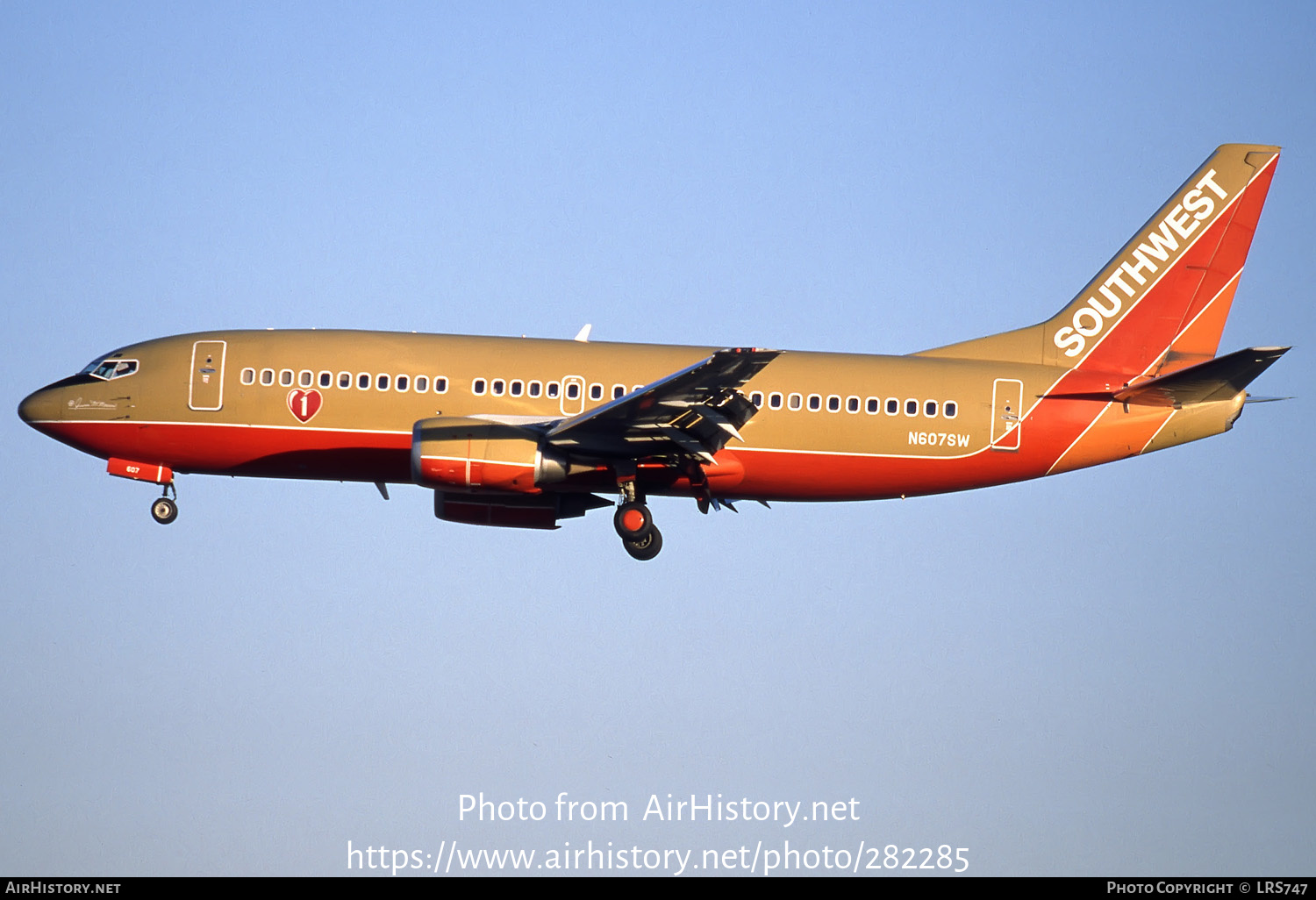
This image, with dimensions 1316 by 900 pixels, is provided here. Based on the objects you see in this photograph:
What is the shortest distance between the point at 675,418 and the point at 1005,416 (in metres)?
7.76

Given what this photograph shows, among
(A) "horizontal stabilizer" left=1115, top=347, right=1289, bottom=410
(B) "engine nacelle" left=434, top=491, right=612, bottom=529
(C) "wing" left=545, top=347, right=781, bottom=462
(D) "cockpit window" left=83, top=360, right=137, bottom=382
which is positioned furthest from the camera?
(B) "engine nacelle" left=434, top=491, right=612, bottom=529

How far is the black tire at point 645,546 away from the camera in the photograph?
35312mm

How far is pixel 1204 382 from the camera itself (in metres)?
34.3

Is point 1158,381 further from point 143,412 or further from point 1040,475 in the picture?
point 143,412

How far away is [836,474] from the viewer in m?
35.5

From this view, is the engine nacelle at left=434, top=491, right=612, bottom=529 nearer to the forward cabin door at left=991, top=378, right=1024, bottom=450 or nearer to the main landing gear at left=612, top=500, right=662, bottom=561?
the main landing gear at left=612, top=500, right=662, bottom=561

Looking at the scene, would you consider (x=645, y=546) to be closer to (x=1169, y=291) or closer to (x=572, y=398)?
(x=572, y=398)

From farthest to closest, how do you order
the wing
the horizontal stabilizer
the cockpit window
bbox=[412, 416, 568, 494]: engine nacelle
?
the cockpit window → bbox=[412, 416, 568, 494]: engine nacelle → the horizontal stabilizer → the wing

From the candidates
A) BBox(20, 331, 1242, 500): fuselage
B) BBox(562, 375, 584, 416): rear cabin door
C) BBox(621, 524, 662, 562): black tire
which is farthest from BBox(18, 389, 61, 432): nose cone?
BBox(621, 524, 662, 562): black tire

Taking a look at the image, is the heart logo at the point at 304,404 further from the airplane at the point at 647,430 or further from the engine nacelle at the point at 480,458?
the engine nacelle at the point at 480,458

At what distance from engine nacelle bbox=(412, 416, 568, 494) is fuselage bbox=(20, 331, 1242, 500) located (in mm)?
1365

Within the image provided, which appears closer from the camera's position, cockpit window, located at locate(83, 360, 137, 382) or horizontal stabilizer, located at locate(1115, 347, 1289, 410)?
horizontal stabilizer, located at locate(1115, 347, 1289, 410)

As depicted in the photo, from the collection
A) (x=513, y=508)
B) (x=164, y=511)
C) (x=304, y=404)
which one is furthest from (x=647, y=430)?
(x=164, y=511)

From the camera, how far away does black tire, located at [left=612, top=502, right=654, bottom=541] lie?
3506 centimetres
